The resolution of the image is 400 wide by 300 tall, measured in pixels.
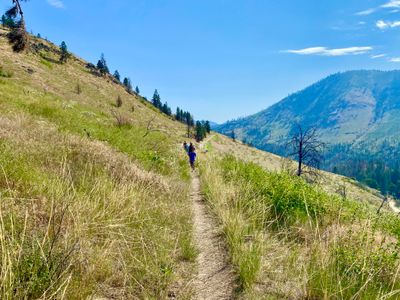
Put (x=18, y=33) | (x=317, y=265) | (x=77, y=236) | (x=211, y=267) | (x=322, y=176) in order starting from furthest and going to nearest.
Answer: (x=322, y=176)
(x=18, y=33)
(x=211, y=267)
(x=317, y=265)
(x=77, y=236)

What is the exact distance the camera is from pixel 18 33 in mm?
13883

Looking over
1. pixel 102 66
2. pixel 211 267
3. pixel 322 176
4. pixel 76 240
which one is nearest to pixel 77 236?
pixel 76 240

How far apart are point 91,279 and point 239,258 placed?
232cm

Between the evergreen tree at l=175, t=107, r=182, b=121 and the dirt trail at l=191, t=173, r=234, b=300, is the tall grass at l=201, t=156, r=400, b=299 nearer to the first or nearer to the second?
the dirt trail at l=191, t=173, r=234, b=300

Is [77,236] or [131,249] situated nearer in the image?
[77,236]

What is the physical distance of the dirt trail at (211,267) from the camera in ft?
15.2

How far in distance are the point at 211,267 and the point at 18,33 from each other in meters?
13.4

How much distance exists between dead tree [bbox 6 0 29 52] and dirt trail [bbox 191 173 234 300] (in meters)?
11.5

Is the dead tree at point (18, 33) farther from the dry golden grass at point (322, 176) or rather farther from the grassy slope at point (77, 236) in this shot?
the dry golden grass at point (322, 176)

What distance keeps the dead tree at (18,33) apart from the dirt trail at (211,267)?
1154cm

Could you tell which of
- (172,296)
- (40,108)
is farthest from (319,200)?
(40,108)

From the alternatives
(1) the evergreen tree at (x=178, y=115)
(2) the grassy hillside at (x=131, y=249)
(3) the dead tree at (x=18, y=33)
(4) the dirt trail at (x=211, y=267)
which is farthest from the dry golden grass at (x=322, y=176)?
(1) the evergreen tree at (x=178, y=115)

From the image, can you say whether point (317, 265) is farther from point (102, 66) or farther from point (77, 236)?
point (102, 66)

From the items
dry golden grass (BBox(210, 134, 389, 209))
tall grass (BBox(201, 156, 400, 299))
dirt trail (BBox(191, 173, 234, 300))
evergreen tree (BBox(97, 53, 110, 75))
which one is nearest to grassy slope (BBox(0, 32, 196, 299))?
dirt trail (BBox(191, 173, 234, 300))
